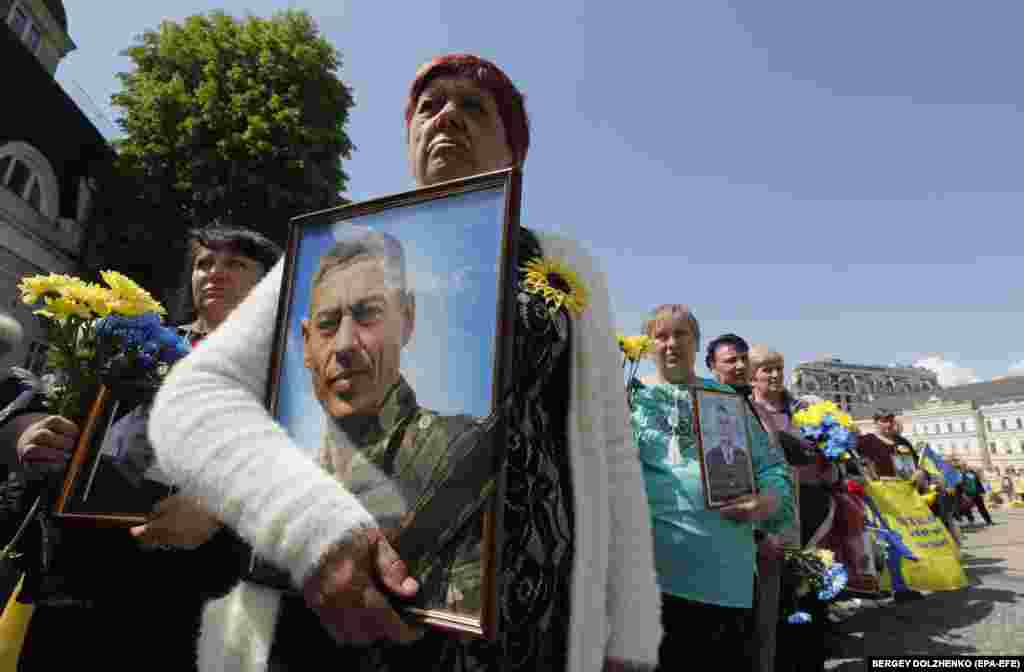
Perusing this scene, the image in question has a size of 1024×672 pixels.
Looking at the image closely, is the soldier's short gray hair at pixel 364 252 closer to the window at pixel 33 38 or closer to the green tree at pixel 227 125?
the green tree at pixel 227 125

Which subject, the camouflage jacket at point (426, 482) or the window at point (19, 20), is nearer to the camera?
the camouflage jacket at point (426, 482)

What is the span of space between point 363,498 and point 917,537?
6.67 meters

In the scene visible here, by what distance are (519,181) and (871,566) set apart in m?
4.87

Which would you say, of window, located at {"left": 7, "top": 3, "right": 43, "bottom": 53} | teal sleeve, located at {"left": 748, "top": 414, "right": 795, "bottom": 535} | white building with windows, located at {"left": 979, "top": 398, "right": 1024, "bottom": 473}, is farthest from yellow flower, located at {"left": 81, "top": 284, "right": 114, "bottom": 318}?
white building with windows, located at {"left": 979, "top": 398, "right": 1024, "bottom": 473}

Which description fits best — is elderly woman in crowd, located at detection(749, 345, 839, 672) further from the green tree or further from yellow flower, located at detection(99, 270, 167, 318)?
the green tree

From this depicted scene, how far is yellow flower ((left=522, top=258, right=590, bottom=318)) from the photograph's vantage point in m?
1.14

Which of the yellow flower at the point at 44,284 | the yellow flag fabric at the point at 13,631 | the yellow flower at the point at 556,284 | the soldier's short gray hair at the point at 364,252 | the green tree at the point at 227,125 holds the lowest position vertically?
the yellow flag fabric at the point at 13,631

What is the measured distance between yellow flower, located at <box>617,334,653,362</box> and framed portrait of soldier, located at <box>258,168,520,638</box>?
1.92 m

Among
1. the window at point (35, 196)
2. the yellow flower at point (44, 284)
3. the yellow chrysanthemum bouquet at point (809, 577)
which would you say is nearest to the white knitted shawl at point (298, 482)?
the yellow flower at point (44, 284)

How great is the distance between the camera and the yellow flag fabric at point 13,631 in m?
1.63

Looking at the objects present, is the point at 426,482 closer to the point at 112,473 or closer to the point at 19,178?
the point at 112,473

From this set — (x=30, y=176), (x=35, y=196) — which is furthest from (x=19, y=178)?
(x=35, y=196)

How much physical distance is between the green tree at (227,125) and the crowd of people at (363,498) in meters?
13.4

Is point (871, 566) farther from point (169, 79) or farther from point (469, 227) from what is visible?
point (169, 79)
